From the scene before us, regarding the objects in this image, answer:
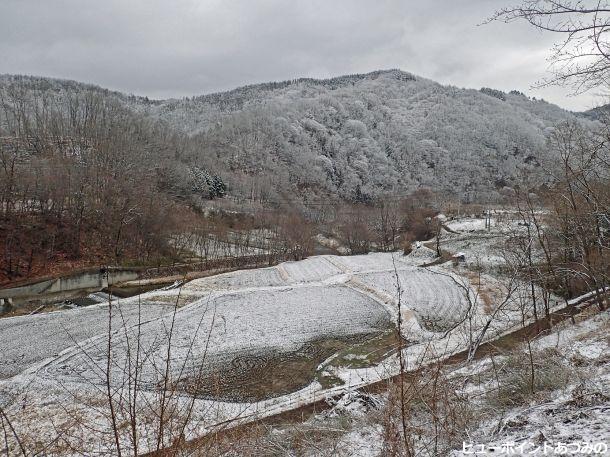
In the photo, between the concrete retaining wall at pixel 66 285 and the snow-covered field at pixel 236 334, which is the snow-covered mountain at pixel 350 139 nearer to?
the concrete retaining wall at pixel 66 285

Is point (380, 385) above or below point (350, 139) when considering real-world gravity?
below

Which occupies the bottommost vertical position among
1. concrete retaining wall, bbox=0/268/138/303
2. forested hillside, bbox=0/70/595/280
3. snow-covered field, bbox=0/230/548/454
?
snow-covered field, bbox=0/230/548/454

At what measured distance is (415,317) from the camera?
2011 centimetres

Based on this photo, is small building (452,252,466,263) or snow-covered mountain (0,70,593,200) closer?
small building (452,252,466,263)

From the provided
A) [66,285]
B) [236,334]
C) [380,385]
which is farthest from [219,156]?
[380,385]

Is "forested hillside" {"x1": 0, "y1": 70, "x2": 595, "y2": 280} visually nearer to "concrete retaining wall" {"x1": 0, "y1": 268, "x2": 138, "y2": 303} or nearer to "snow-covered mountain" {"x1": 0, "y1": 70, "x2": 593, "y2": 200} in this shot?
"snow-covered mountain" {"x1": 0, "y1": 70, "x2": 593, "y2": 200}

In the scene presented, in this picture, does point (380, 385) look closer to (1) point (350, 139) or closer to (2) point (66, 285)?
(2) point (66, 285)

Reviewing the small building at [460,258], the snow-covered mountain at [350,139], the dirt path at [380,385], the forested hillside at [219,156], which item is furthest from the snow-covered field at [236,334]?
the snow-covered mountain at [350,139]

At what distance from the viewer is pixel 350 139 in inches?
5059

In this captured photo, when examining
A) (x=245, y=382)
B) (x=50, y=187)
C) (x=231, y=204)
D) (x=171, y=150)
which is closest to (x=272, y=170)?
(x=171, y=150)

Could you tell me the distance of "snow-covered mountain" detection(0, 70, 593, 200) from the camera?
98625 millimetres

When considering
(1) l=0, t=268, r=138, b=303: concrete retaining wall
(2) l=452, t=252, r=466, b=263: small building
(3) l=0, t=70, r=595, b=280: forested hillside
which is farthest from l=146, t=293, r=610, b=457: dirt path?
(1) l=0, t=268, r=138, b=303: concrete retaining wall

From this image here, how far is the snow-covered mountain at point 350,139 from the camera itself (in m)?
98.6

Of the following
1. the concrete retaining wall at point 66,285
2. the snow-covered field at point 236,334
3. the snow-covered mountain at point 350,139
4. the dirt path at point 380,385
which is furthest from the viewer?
the snow-covered mountain at point 350,139
